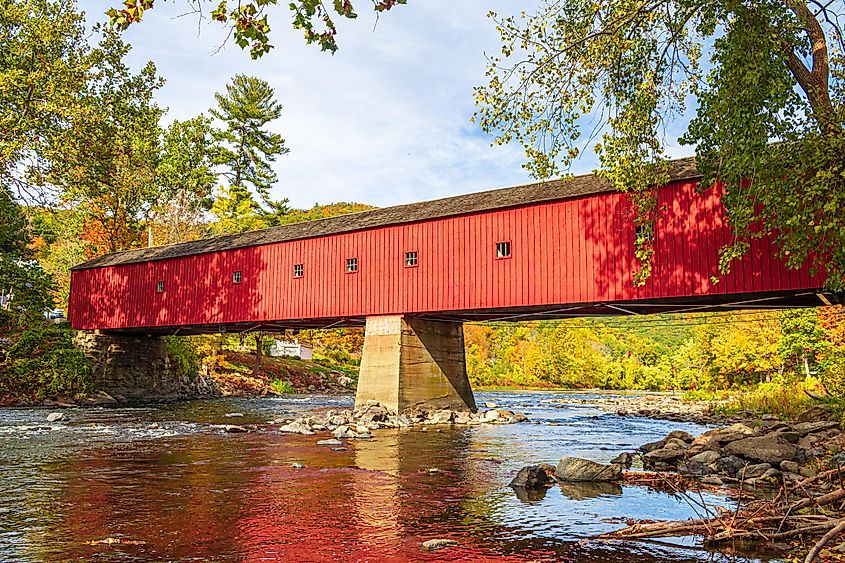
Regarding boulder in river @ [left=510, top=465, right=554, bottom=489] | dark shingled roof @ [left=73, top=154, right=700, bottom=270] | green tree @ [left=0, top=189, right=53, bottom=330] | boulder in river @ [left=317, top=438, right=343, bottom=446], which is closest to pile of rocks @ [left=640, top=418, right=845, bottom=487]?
boulder in river @ [left=510, top=465, right=554, bottom=489]

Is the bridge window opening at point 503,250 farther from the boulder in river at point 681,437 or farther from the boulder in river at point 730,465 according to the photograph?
the boulder in river at point 730,465

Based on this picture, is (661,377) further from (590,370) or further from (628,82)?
(628,82)

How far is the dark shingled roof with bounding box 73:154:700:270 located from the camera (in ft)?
48.1

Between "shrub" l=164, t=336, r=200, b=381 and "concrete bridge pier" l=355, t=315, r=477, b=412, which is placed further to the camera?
"shrub" l=164, t=336, r=200, b=381

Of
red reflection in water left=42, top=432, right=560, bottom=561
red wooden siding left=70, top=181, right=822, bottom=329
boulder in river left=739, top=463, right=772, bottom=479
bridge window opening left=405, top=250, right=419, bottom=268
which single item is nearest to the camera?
red reflection in water left=42, top=432, right=560, bottom=561

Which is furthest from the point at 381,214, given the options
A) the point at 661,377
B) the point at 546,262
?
the point at 661,377

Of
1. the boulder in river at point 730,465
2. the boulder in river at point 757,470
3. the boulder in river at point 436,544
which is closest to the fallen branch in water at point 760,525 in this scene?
the boulder in river at point 436,544

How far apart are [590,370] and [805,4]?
46.8 metres

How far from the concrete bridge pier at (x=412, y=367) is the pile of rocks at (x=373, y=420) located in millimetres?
322

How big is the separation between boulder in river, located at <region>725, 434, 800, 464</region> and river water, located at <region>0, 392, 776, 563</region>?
2250 millimetres

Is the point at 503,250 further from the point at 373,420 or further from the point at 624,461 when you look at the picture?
the point at 624,461

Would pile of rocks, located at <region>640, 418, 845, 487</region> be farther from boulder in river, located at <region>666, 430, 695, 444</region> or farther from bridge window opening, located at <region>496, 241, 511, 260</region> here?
bridge window opening, located at <region>496, 241, 511, 260</region>

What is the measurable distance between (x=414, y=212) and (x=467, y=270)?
2.60 metres

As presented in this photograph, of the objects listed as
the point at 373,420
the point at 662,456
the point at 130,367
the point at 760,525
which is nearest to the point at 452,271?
the point at 373,420
